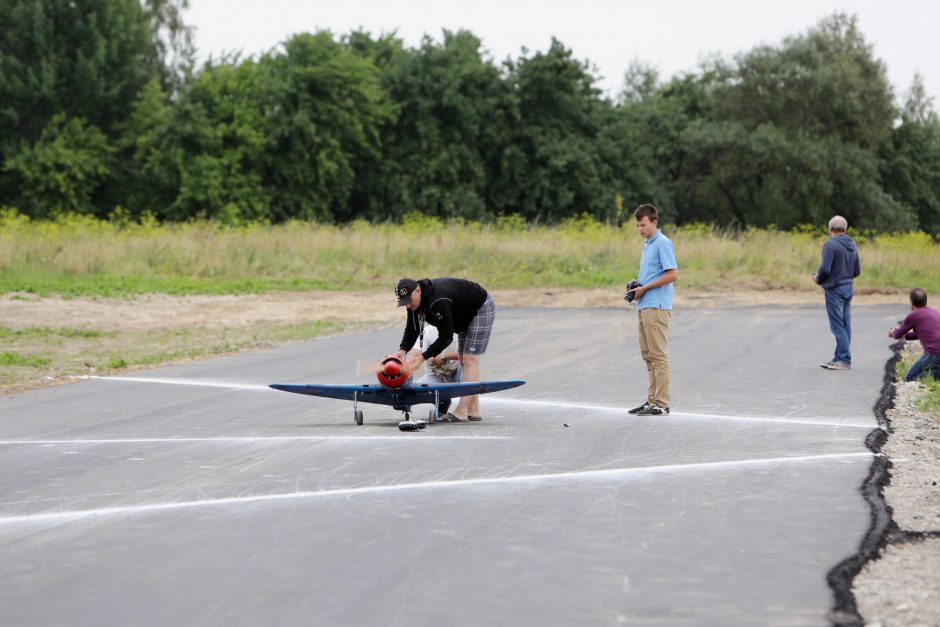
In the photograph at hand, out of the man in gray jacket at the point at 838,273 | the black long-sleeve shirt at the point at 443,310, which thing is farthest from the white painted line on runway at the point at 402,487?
the man in gray jacket at the point at 838,273

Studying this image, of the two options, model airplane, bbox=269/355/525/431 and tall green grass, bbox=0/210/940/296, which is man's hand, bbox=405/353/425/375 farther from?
tall green grass, bbox=0/210/940/296

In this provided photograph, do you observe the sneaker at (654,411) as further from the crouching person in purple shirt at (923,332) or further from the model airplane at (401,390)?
the crouching person in purple shirt at (923,332)

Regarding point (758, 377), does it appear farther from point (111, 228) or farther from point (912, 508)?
point (111, 228)

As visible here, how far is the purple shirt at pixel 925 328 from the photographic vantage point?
11.6m

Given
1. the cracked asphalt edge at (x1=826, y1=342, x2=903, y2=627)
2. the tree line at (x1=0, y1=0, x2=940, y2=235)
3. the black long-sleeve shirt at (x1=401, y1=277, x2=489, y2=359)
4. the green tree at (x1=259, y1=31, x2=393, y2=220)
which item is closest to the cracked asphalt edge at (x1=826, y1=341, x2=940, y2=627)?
the cracked asphalt edge at (x1=826, y1=342, x2=903, y2=627)

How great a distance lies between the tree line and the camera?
50.5 meters

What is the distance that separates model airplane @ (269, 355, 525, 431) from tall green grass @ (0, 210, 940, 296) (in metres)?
15.6

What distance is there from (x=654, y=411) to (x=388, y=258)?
68.7ft

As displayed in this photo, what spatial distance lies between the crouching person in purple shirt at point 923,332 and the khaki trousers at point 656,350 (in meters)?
3.17

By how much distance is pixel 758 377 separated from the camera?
12.6 meters

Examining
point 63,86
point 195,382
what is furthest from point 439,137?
point 195,382

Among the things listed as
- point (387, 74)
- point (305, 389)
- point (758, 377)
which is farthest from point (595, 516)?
point (387, 74)

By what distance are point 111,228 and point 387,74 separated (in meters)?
25.3

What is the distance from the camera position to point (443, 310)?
904 centimetres
